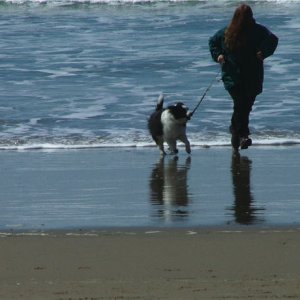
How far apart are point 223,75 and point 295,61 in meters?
6.20

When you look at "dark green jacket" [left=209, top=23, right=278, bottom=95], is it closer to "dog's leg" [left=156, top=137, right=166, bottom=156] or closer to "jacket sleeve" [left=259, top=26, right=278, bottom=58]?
"jacket sleeve" [left=259, top=26, right=278, bottom=58]

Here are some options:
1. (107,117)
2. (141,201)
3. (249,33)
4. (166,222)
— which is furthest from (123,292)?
(107,117)

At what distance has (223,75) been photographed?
31.1ft

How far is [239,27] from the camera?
9117mm

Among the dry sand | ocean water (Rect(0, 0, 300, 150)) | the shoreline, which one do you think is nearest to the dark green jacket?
the shoreline

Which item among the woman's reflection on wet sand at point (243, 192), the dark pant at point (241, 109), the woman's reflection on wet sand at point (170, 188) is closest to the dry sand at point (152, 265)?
the woman's reflection on wet sand at point (243, 192)

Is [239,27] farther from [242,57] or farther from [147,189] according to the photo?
[147,189]

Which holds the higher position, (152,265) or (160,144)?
(152,265)

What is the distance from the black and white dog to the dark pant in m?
0.48

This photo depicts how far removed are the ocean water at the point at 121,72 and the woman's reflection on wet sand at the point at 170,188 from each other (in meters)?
1.38

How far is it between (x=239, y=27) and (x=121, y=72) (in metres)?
6.32

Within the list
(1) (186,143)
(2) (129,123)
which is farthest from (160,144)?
(2) (129,123)

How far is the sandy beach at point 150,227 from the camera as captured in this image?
4.48 m

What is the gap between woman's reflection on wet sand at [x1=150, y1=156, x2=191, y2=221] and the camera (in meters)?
6.46
